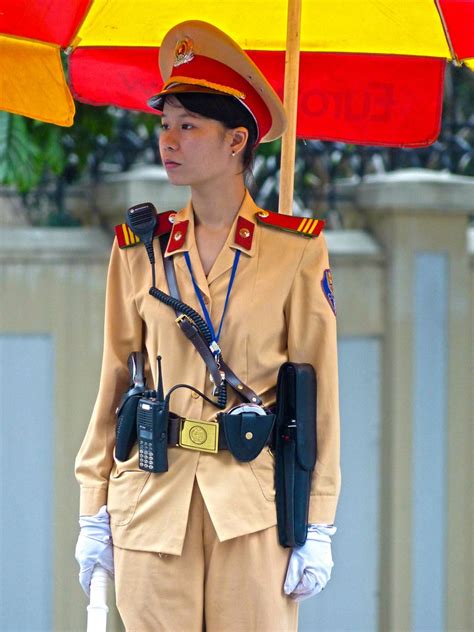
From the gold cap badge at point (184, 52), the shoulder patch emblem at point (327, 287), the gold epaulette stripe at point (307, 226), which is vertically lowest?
the shoulder patch emblem at point (327, 287)

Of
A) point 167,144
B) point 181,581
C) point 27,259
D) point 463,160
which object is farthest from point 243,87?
point 463,160

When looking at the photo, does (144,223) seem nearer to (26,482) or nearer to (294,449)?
(294,449)

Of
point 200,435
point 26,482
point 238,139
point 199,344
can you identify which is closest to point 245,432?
point 200,435

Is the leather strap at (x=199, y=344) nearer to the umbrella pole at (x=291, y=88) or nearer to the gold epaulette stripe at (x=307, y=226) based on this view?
the gold epaulette stripe at (x=307, y=226)

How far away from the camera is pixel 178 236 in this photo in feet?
9.80

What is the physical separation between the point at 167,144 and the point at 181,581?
924 mm

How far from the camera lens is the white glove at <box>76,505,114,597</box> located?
2.93m

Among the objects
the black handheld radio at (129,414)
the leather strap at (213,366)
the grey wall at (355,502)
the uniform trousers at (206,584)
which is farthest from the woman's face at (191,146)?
the grey wall at (355,502)

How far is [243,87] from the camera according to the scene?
9.78 ft

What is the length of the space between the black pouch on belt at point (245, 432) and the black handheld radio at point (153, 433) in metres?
0.12

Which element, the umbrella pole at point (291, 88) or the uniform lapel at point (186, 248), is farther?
the umbrella pole at point (291, 88)

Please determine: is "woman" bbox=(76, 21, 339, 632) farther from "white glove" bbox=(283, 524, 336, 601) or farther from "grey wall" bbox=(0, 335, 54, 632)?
"grey wall" bbox=(0, 335, 54, 632)

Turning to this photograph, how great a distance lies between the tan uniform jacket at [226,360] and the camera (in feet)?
9.32

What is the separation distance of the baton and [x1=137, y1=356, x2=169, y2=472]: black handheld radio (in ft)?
0.89
